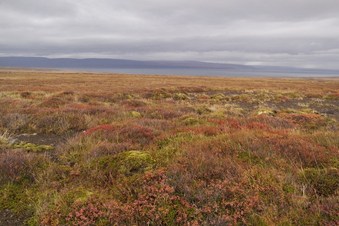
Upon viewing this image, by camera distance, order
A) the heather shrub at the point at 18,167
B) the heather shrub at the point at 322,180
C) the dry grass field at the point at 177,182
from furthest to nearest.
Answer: the heather shrub at the point at 18,167
the heather shrub at the point at 322,180
the dry grass field at the point at 177,182

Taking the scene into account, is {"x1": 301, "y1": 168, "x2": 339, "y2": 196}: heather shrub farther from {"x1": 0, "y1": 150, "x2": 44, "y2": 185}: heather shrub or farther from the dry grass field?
{"x1": 0, "y1": 150, "x2": 44, "y2": 185}: heather shrub

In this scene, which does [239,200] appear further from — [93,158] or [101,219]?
[93,158]

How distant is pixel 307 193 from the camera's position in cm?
479

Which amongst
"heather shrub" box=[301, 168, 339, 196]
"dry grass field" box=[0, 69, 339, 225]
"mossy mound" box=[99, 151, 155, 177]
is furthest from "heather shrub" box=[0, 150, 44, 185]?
"heather shrub" box=[301, 168, 339, 196]

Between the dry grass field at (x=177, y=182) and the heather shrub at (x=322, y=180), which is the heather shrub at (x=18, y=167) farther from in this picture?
the heather shrub at (x=322, y=180)

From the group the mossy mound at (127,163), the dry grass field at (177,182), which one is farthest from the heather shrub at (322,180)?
the mossy mound at (127,163)

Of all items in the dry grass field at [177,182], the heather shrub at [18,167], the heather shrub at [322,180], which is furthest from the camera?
the heather shrub at [18,167]

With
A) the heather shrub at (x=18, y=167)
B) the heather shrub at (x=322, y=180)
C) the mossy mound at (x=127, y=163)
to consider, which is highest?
the heather shrub at (x=322, y=180)

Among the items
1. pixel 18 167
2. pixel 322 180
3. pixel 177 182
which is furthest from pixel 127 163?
pixel 322 180

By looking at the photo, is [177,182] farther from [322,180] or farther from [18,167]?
[18,167]

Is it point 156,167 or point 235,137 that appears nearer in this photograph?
point 156,167

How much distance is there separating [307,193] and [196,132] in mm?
4528

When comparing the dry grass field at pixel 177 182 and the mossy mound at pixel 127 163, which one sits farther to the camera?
the mossy mound at pixel 127 163

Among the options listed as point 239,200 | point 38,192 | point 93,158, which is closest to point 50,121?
point 93,158
